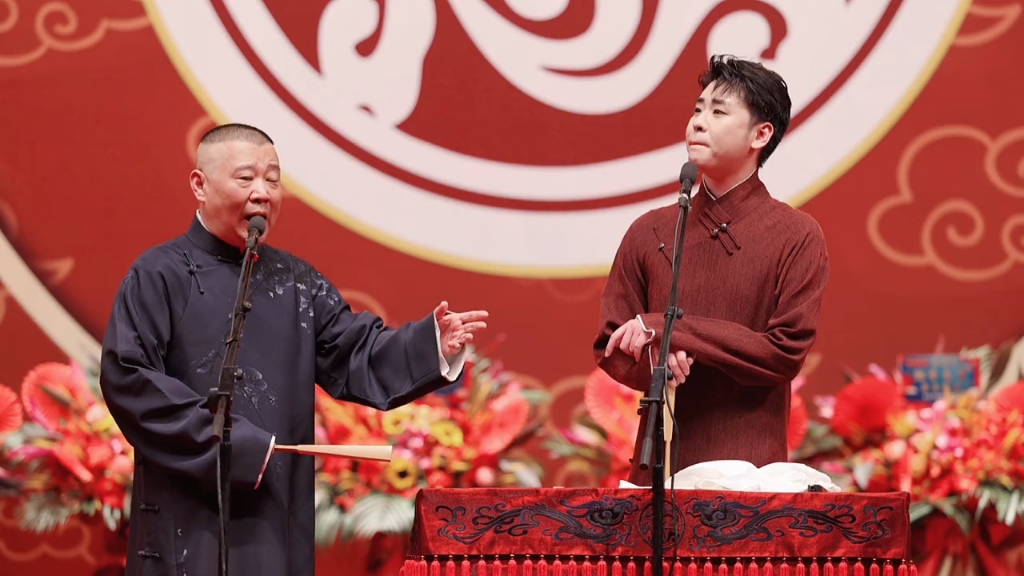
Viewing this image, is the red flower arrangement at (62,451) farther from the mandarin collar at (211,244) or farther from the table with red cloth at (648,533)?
the table with red cloth at (648,533)

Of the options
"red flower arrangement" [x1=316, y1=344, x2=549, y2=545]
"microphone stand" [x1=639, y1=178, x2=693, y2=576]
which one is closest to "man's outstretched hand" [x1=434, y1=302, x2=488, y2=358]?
"microphone stand" [x1=639, y1=178, x2=693, y2=576]

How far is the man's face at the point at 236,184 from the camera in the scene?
289 centimetres

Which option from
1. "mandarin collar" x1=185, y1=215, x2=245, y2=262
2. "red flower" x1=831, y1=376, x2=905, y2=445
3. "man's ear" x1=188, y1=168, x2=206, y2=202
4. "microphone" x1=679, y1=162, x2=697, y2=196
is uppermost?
"man's ear" x1=188, y1=168, x2=206, y2=202

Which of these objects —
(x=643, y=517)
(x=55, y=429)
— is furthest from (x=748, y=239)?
(x=55, y=429)

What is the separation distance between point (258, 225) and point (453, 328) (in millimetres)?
478

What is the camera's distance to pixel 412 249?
4.05m

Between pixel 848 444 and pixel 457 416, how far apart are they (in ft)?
3.66

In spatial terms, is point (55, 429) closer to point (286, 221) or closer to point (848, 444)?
point (286, 221)

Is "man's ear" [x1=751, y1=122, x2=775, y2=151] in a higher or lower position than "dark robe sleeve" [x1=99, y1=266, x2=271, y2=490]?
higher

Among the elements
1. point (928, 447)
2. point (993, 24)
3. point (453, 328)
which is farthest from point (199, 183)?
point (993, 24)

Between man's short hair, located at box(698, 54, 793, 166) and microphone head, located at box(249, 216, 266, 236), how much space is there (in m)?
1.01

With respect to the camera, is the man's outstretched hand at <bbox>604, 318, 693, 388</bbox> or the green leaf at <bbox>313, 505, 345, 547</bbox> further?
the green leaf at <bbox>313, 505, 345, 547</bbox>

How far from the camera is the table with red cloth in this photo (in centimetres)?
248

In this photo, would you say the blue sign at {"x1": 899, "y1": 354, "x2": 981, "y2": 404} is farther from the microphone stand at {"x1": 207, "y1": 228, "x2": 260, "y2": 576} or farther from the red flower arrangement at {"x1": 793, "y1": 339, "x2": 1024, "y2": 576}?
the microphone stand at {"x1": 207, "y1": 228, "x2": 260, "y2": 576}
